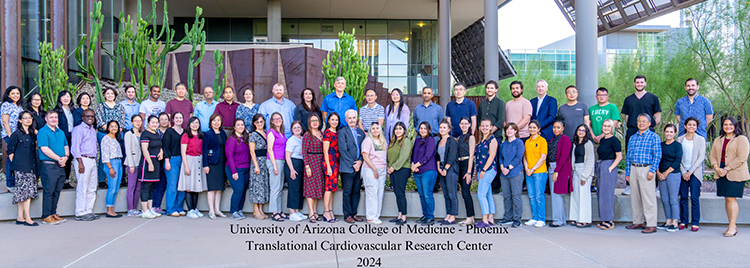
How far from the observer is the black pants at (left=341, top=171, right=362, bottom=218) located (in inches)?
262

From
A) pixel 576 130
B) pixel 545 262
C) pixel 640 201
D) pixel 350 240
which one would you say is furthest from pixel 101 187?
pixel 640 201

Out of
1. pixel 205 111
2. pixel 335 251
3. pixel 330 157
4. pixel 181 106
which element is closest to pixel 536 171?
pixel 330 157

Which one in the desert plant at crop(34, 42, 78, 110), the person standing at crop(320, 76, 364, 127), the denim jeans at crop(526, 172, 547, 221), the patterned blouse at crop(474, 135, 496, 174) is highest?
the desert plant at crop(34, 42, 78, 110)

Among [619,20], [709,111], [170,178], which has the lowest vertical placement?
[170,178]

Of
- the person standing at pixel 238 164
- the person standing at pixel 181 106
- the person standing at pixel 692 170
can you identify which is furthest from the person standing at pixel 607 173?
the person standing at pixel 181 106

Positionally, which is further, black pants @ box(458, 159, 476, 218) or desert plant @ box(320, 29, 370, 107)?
desert plant @ box(320, 29, 370, 107)

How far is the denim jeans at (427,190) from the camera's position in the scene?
6484 mm

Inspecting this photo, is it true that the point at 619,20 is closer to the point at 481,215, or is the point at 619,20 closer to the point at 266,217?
the point at 481,215

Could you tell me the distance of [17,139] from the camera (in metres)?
6.17

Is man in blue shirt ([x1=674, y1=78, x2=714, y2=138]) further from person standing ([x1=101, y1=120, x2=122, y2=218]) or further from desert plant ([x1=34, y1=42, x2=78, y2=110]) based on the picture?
desert plant ([x1=34, y1=42, x2=78, y2=110])

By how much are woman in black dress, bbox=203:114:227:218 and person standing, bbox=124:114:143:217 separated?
39.6 inches

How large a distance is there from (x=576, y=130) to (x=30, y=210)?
769cm

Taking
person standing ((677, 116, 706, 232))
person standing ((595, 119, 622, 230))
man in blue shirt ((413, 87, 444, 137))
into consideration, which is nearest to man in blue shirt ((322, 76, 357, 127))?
man in blue shirt ((413, 87, 444, 137))

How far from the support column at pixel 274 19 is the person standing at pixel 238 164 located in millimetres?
15381
